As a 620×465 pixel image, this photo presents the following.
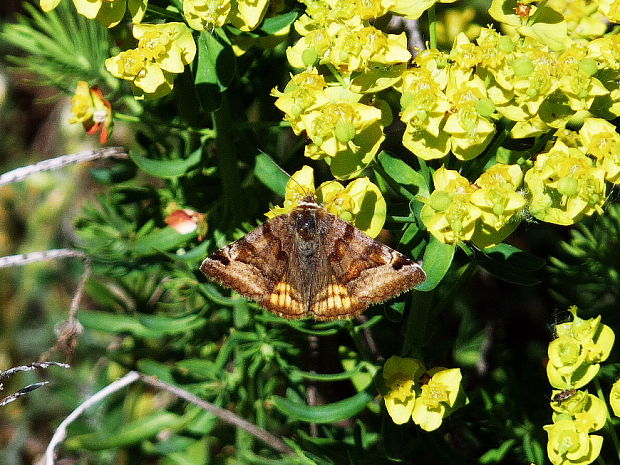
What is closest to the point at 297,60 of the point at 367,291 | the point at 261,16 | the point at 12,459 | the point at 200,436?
the point at 261,16

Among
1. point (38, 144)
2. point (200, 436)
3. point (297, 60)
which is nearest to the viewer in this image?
point (297, 60)

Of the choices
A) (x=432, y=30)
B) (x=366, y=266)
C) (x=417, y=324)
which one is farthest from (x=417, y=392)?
Result: (x=432, y=30)

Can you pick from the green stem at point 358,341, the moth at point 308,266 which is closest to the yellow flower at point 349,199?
the moth at point 308,266

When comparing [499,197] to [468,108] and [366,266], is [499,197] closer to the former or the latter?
[468,108]

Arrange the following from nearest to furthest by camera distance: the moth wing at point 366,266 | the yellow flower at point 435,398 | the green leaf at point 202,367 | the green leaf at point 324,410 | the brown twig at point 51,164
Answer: the moth wing at point 366,266
the yellow flower at point 435,398
the green leaf at point 324,410
the brown twig at point 51,164
the green leaf at point 202,367

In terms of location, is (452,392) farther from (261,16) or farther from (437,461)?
(261,16)

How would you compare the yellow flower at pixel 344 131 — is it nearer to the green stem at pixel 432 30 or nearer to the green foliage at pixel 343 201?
the green foliage at pixel 343 201
